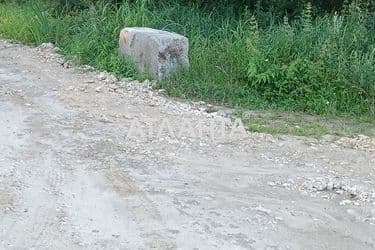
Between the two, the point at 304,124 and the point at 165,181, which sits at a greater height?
the point at 165,181

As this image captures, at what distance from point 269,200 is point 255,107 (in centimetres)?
270

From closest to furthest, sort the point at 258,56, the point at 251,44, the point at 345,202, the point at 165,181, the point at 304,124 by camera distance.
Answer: the point at 345,202
the point at 165,181
the point at 304,124
the point at 258,56
the point at 251,44

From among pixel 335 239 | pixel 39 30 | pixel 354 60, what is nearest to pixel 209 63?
pixel 354 60

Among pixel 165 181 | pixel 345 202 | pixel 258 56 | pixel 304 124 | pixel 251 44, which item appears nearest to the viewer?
pixel 345 202

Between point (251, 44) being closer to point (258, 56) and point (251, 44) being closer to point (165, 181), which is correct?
point (258, 56)

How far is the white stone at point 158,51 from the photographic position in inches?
291

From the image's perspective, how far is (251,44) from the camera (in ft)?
24.8

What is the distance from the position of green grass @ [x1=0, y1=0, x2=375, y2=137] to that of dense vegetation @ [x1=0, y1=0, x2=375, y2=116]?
0.01m

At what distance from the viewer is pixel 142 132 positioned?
18.7 ft

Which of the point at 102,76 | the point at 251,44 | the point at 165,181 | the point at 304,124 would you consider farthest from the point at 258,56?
the point at 165,181

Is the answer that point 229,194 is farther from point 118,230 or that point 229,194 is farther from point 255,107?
point 255,107

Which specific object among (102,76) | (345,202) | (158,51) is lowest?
(102,76)

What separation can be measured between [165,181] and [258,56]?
313cm

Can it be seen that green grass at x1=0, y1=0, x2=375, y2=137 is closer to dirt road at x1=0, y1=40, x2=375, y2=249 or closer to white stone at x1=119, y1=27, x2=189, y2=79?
white stone at x1=119, y1=27, x2=189, y2=79
